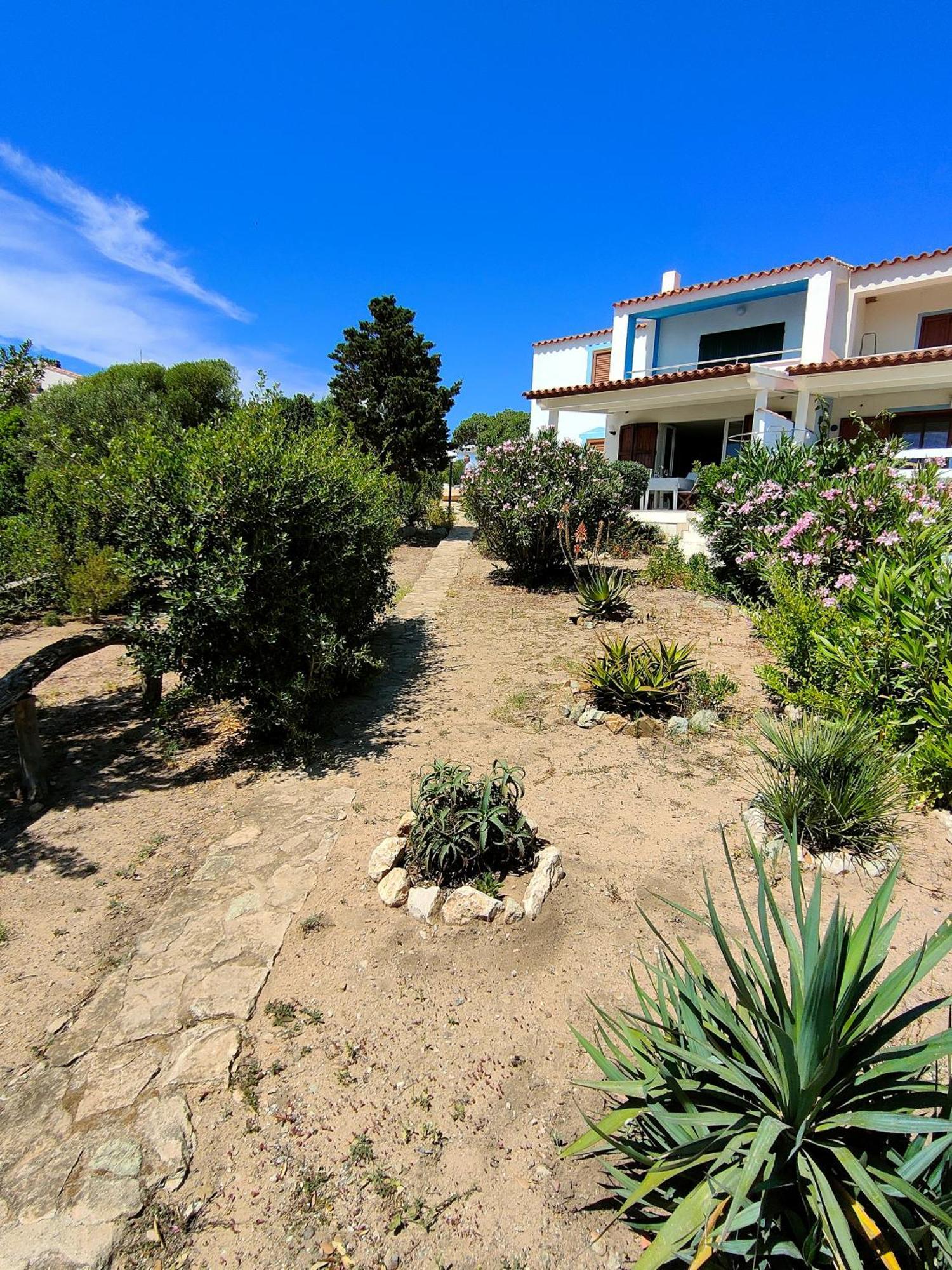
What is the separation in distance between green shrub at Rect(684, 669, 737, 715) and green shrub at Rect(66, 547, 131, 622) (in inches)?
190

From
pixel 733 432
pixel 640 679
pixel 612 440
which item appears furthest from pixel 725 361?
pixel 640 679

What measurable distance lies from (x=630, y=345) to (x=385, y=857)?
64.1 feet

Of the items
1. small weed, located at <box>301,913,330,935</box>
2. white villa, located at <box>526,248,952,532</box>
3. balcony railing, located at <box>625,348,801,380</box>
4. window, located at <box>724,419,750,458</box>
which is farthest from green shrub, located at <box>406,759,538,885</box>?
window, located at <box>724,419,750,458</box>

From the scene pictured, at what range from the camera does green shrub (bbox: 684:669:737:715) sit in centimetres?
593

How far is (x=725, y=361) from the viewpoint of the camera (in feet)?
60.8

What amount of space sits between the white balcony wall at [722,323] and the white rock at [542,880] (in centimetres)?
1777

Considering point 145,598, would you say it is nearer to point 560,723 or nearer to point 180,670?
point 180,670

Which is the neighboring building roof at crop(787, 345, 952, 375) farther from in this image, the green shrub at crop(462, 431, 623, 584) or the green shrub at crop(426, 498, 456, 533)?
the green shrub at crop(426, 498, 456, 533)

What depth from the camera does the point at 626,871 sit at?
366cm

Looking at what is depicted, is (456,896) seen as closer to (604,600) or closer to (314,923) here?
(314,923)

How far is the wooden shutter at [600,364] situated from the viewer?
2342 centimetres

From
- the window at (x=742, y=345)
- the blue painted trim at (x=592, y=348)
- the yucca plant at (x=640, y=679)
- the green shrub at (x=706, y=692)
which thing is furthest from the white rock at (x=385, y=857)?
the blue painted trim at (x=592, y=348)

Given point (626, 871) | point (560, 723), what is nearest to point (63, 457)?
point (560, 723)

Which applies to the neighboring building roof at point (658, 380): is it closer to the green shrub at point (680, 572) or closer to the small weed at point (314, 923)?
the green shrub at point (680, 572)
